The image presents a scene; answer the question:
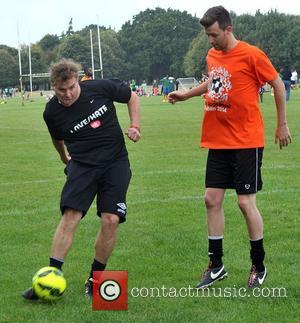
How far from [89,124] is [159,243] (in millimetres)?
2162

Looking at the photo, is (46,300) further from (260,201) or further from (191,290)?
(260,201)

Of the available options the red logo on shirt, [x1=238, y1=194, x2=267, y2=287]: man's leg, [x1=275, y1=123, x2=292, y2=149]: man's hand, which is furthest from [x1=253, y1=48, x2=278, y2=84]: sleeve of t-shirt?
the red logo on shirt

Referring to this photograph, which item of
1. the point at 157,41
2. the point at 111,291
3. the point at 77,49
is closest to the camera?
the point at 111,291

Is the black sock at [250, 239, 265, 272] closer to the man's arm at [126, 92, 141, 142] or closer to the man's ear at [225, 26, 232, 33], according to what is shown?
the man's arm at [126, 92, 141, 142]

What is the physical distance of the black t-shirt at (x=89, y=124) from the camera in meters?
5.95

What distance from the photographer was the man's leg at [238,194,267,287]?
6.06 meters

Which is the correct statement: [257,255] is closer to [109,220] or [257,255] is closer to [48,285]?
[109,220]

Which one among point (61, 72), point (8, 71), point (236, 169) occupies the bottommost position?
point (8, 71)

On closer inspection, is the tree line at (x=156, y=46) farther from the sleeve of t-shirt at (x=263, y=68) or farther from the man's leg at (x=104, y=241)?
the man's leg at (x=104, y=241)

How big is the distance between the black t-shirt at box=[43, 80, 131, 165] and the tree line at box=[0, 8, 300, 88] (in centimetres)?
9310

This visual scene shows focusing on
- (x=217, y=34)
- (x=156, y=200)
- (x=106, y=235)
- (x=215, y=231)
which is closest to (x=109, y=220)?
(x=106, y=235)

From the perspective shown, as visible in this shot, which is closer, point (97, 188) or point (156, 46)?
point (97, 188)

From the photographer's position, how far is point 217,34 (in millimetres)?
5930

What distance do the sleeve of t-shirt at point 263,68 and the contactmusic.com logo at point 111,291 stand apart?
80.9 inches
